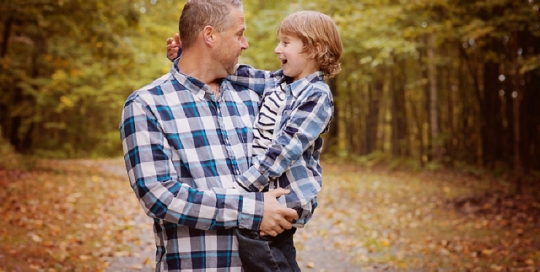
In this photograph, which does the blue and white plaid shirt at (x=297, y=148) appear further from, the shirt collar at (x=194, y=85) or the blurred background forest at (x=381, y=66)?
the blurred background forest at (x=381, y=66)

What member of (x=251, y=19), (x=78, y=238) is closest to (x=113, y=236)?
(x=78, y=238)

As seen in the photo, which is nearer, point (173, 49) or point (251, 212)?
point (251, 212)

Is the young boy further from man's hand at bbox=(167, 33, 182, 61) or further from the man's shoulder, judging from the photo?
the man's shoulder

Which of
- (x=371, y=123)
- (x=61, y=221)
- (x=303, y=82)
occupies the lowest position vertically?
(x=371, y=123)

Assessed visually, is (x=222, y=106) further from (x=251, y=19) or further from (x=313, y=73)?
(x=251, y=19)

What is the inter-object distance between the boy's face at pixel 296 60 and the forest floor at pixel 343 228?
15.7 feet

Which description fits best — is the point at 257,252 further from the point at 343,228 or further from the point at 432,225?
the point at 432,225

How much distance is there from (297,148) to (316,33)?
606 mm

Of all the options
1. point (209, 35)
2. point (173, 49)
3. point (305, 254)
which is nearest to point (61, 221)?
point (305, 254)

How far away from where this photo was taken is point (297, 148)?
2.32 m

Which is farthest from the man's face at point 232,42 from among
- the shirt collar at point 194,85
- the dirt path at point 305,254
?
the dirt path at point 305,254

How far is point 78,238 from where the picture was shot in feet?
26.9

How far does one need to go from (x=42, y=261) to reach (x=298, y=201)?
5337 mm

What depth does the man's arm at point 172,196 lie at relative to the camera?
2.11 meters
